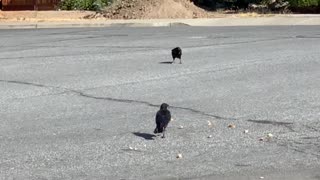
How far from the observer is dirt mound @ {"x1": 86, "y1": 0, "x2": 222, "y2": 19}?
3350cm

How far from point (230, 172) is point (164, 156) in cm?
89

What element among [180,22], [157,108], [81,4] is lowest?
[180,22]

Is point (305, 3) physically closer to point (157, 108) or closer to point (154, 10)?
point (154, 10)

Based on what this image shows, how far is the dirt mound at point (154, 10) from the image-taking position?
33.5 m

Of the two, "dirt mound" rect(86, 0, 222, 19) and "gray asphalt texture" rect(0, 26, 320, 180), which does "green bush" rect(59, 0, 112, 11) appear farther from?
"gray asphalt texture" rect(0, 26, 320, 180)

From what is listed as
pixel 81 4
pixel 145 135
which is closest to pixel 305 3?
pixel 81 4

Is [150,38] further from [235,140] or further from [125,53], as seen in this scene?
[235,140]

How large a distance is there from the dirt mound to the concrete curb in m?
1.61

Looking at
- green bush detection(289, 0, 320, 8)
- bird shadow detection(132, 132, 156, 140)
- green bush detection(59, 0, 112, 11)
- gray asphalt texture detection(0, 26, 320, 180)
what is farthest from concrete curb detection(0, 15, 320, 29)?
bird shadow detection(132, 132, 156, 140)

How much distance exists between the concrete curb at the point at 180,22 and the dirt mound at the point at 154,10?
5.27 ft

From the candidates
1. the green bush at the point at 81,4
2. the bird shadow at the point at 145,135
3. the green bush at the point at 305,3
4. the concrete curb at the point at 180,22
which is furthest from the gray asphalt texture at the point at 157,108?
the green bush at the point at 81,4

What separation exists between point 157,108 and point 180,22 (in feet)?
65.8

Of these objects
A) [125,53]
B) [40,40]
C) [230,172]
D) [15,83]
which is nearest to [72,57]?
[125,53]

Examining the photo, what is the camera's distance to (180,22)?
30188 mm
